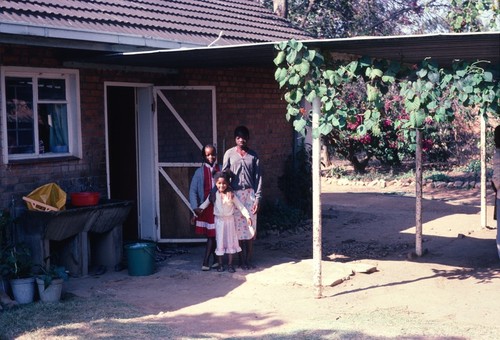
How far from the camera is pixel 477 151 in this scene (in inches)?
847

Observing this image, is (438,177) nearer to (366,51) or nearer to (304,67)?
(366,51)

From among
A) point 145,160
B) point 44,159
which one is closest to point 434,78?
point 44,159

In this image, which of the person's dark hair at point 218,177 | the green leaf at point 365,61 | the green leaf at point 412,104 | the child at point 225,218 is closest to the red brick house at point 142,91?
the green leaf at point 365,61

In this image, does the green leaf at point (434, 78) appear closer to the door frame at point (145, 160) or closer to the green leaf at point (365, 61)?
the green leaf at point (365, 61)

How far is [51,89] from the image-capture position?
8.71 meters

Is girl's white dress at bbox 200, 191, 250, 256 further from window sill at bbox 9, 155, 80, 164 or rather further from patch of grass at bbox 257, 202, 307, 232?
patch of grass at bbox 257, 202, 307, 232

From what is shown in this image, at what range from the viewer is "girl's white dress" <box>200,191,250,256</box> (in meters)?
8.48

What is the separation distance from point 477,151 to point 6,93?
54.7 feet

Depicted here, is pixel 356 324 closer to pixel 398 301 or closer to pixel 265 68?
pixel 398 301

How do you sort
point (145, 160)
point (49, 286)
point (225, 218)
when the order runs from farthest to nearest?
point (145, 160)
point (225, 218)
point (49, 286)

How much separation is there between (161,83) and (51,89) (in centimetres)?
201

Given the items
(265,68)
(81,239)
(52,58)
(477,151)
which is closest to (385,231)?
(265,68)

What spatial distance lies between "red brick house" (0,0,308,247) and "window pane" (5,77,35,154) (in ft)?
0.04

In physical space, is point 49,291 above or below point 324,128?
below
